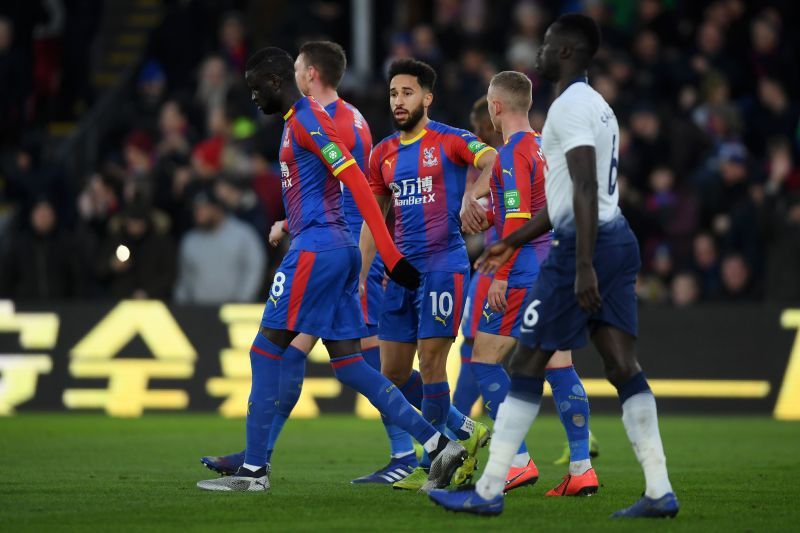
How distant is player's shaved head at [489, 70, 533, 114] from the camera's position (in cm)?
871

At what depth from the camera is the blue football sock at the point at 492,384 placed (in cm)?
869

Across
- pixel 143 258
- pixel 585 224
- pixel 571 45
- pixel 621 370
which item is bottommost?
pixel 621 370

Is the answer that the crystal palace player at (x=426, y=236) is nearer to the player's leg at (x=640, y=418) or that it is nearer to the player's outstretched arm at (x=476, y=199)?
the player's outstretched arm at (x=476, y=199)

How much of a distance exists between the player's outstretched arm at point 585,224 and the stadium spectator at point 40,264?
36.3 ft

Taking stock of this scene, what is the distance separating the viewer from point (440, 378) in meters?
8.73

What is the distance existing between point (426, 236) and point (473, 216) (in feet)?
1.46

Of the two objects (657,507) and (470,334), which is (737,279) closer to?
(470,334)

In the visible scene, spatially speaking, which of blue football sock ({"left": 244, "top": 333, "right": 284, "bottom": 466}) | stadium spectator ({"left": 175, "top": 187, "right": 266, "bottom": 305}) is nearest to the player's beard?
blue football sock ({"left": 244, "top": 333, "right": 284, "bottom": 466})

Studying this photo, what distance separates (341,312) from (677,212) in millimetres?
9209

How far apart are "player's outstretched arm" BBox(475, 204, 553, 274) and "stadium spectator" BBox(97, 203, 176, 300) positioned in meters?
9.80

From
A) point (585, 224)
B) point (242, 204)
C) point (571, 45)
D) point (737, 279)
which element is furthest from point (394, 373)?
point (242, 204)

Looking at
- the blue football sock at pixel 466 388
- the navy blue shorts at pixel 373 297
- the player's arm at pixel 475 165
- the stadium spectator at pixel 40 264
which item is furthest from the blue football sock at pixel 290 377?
the stadium spectator at pixel 40 264

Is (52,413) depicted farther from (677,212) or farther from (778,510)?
(778,510)

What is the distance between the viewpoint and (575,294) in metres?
6.71
